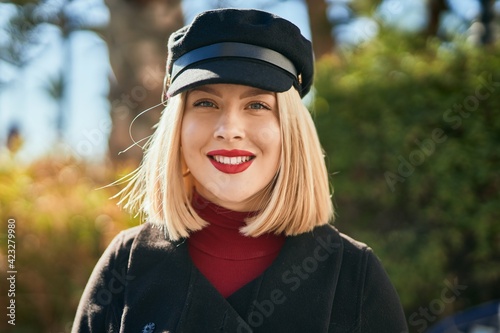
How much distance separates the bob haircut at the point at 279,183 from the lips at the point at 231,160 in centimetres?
13

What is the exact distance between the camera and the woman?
196 centimetres

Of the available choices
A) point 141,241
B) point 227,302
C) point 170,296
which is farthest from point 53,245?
Result: point 227,302

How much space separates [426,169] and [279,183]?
2.98 meters

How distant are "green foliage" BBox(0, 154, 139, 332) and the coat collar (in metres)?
2.25

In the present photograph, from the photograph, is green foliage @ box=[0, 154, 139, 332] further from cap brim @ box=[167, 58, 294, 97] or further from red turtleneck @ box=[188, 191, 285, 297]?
cap brim @ box=[167, 58, 294, 97]

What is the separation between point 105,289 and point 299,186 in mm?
760

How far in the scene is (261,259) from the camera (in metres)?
2.09

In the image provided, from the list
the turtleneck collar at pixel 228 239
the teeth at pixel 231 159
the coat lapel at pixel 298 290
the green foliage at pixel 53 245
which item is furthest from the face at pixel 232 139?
the green foliage at pixel 53 245

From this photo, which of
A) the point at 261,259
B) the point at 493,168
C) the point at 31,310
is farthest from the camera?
the point at 493,168

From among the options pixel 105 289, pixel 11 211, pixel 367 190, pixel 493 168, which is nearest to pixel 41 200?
pixel 11 211

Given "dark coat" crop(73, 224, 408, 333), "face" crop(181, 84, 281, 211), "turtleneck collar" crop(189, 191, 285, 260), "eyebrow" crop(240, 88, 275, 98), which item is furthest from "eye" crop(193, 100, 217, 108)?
"dark coat" crop(73, 224, 408, 333)

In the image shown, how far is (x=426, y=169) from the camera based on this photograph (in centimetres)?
475

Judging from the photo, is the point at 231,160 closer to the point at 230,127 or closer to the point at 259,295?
the point at 230,127

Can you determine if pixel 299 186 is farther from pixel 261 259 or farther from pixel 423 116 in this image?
pixel 423 116
